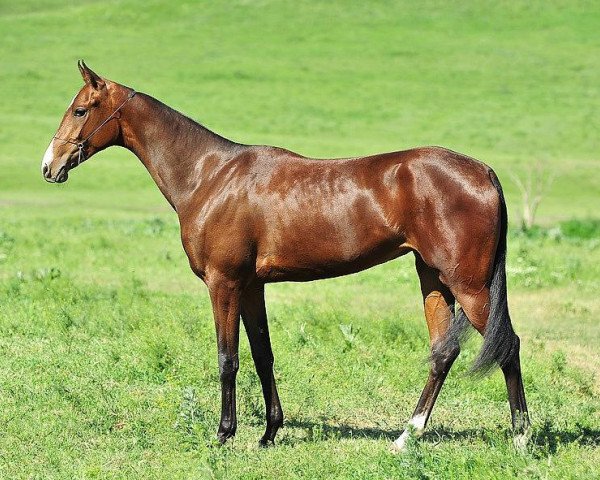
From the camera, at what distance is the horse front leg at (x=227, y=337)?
7.73 m

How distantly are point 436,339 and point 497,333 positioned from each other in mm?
679

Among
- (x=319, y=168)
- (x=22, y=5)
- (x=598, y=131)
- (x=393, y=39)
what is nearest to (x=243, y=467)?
(x=319, y=168)

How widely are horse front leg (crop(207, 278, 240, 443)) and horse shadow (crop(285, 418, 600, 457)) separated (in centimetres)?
47

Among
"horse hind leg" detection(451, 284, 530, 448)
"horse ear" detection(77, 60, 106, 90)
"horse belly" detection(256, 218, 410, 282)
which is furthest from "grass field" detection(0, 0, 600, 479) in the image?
"horse ear" detection(77, 60, 106, 90)

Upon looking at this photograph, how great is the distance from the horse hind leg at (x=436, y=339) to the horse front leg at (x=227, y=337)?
120cm

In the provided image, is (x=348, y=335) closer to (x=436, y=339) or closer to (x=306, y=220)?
(x=436, y=339)

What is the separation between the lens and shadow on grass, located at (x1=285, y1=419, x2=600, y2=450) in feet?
24.6

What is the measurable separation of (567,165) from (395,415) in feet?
105

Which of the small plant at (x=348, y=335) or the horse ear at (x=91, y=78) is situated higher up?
the horse ear at (x=91, y=78)

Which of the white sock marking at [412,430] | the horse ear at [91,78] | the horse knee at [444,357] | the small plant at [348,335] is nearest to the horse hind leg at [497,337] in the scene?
the horse knee at [444,357]

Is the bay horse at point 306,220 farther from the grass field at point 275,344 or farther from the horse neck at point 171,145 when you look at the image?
the grass field at point 275,344

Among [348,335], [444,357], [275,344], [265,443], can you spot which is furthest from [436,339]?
[275,344]

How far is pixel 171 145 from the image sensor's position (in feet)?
26.8

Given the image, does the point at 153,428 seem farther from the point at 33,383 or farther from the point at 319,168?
the point at 319,168
